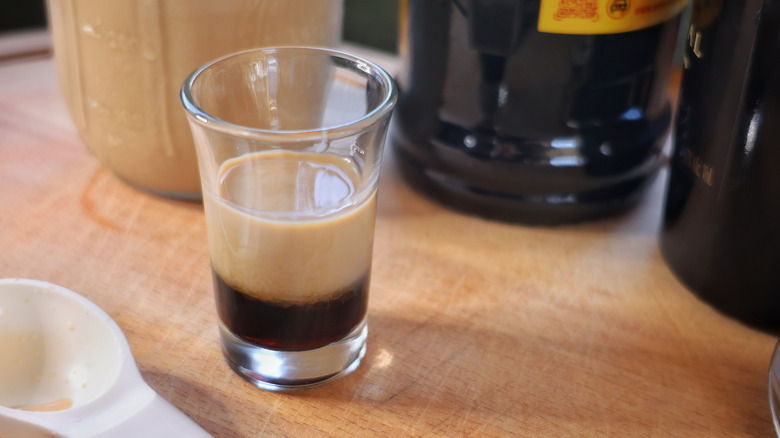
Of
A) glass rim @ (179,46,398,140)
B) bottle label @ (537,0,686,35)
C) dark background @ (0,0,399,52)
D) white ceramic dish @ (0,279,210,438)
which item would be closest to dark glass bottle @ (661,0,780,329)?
bottle label @ (537,0,686,35)

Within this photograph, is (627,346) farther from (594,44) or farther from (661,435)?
(594,44)

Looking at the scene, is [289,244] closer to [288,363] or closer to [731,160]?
[288,363]

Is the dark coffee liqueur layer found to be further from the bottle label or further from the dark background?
the dark background

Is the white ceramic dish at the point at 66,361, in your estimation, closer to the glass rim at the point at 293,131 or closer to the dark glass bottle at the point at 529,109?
the glass rim at the point at 293,131

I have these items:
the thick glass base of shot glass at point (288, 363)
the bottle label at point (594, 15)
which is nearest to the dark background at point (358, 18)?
the bottle label at point (594, 15)

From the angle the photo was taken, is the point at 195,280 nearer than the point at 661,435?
No

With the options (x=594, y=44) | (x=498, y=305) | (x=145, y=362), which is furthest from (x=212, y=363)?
(x=594, y=44)
